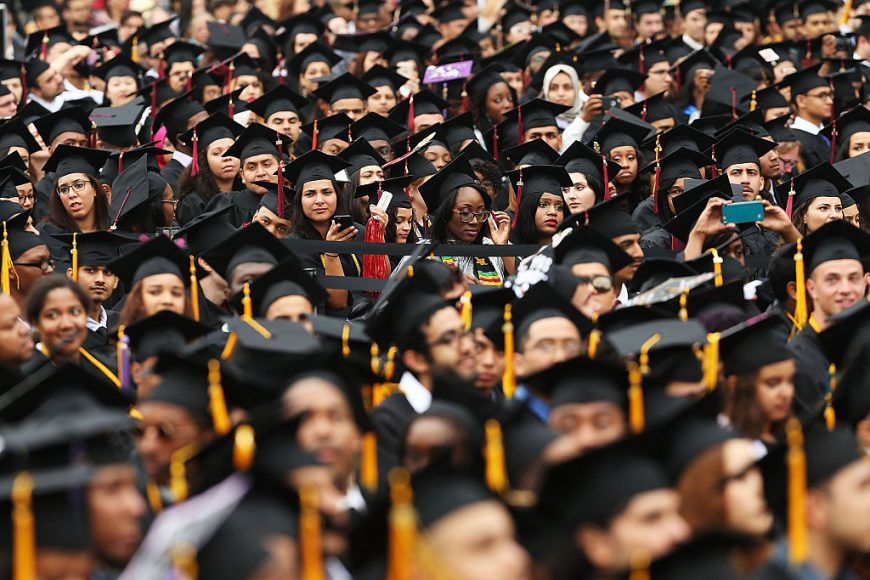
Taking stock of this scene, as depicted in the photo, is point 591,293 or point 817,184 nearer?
point 591,293

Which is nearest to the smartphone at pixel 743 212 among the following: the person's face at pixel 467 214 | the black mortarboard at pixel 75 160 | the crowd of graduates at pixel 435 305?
the crowd of graduates at pixel 435 305

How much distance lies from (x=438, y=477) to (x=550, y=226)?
4687mm

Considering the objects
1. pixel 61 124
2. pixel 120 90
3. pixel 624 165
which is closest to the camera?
pixel 624 165

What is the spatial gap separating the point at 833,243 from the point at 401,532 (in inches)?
153

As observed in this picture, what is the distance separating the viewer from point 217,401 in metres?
5.36

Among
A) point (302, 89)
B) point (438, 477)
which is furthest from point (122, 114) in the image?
point (438, 477)

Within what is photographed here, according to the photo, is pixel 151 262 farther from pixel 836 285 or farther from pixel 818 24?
pixel 818 24

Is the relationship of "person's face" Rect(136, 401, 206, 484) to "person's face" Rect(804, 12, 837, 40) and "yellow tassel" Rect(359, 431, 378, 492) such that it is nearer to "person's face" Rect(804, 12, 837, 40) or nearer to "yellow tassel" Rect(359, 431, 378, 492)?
"yellow tassel" Rect(359, 431, 378, 492)

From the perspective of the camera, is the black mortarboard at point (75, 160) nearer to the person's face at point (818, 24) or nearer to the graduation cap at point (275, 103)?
the graduation cap at point (275, 103)

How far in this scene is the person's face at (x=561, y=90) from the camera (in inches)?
456

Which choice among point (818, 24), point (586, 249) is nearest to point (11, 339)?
point (586, 249)

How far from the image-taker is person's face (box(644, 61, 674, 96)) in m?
12.6

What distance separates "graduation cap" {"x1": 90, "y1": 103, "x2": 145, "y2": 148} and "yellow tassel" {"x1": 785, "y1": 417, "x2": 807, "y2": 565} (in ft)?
22.3

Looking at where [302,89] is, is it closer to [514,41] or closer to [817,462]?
[514,41]
